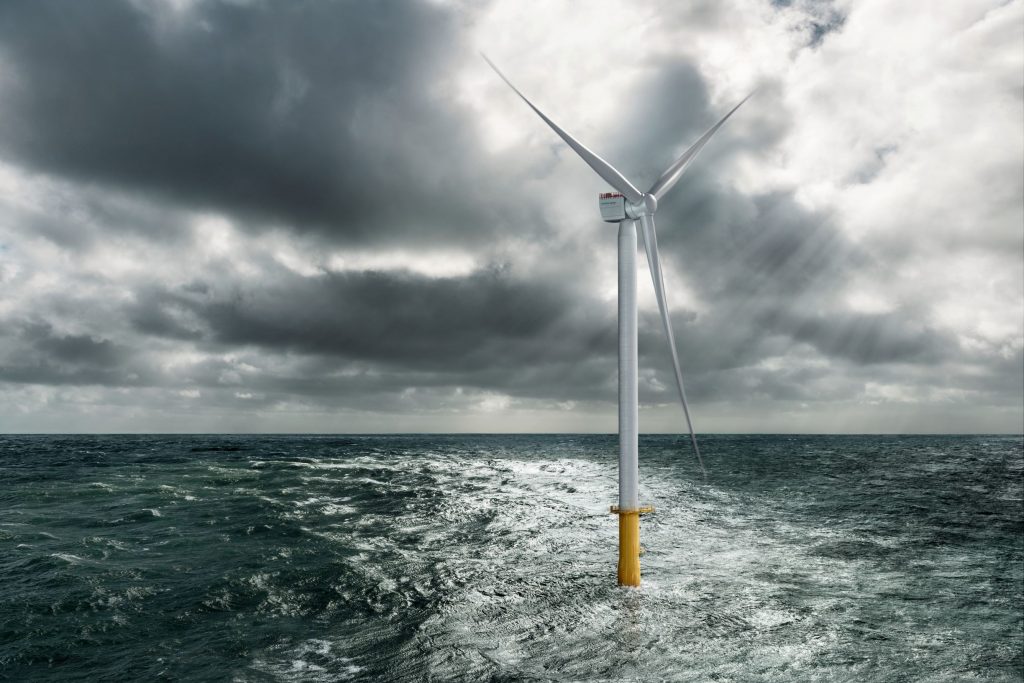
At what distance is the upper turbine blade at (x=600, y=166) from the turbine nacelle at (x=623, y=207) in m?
0.16

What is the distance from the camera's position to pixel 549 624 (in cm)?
1619

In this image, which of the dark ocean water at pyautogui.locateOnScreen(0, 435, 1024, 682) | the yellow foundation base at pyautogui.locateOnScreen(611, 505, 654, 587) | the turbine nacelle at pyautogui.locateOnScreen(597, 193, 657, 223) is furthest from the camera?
the turbine nacelle at pyautogui.locateOnScreen(597, 193, 657, 223)

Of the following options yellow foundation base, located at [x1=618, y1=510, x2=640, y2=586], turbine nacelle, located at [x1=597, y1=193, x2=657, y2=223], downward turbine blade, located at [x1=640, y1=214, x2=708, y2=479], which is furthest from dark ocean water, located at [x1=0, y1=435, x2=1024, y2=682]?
turbine nacelle, located at [x1=597, y1=193, x2=657, y2=223]

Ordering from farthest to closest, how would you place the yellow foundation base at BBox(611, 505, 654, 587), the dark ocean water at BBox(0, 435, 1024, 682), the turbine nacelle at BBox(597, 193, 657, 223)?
the turbine nacelle at BBox(597, 193, 657, 223) < the yellow foundation base at BBox(611, 505, 654, 587) < the dark ocean water at BBox(0, 435, 1024, 682)

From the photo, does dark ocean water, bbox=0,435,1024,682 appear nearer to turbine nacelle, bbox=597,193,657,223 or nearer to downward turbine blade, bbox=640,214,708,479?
downward turbine blade, bbox=640,214,708,479

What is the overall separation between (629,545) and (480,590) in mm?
5529

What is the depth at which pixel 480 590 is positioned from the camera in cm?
1964

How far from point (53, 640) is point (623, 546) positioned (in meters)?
15.3

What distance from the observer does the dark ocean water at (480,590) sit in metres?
13.9

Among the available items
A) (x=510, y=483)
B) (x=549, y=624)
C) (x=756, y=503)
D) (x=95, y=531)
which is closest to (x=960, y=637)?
(x=549, y=624)

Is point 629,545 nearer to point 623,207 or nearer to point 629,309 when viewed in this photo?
point 629,309

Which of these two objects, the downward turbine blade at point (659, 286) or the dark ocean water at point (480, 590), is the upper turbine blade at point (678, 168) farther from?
the dark ocean water at point (480, 590)

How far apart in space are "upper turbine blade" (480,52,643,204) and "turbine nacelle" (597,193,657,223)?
16 centimetres

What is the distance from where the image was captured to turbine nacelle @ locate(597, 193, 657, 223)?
60.0 ft
